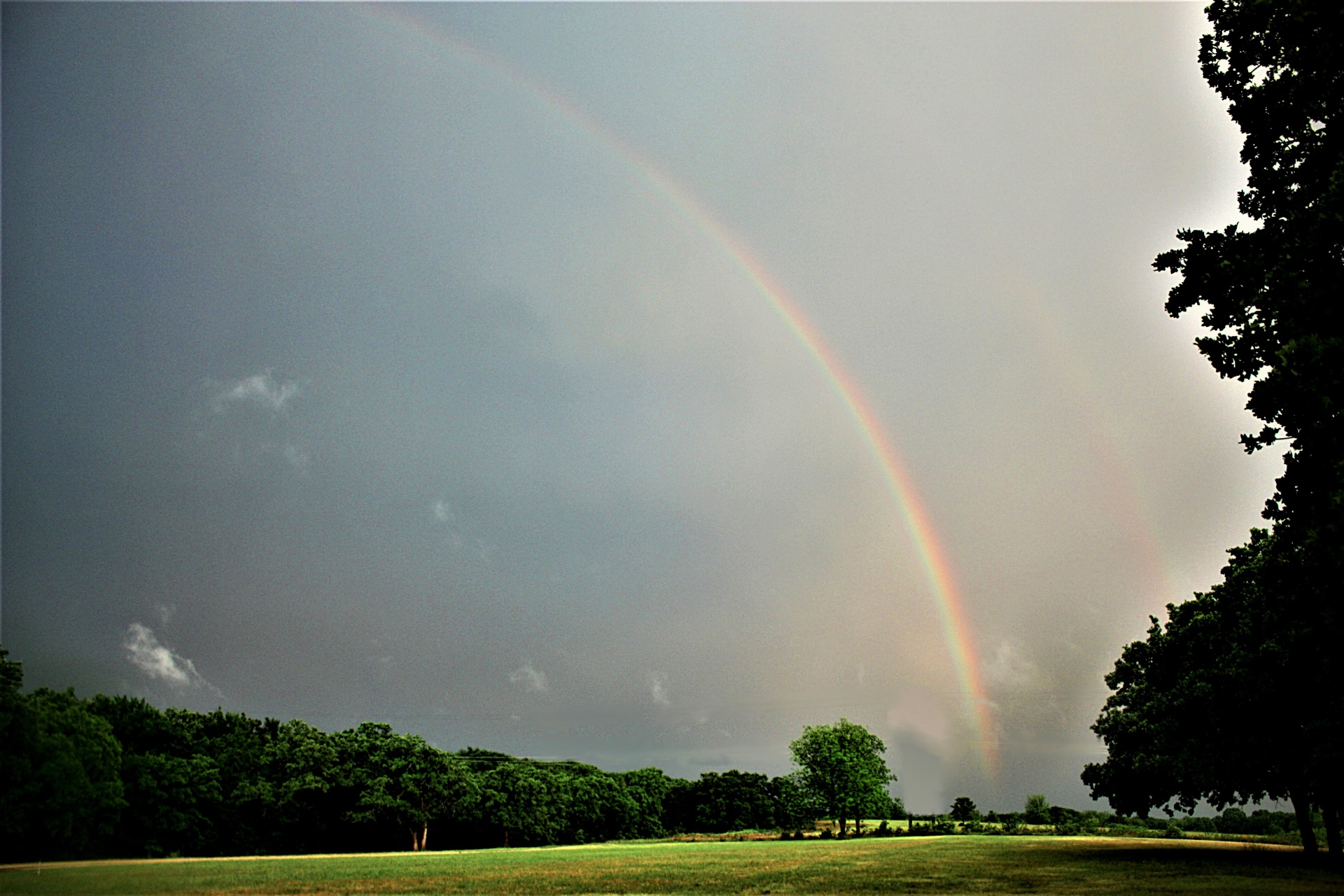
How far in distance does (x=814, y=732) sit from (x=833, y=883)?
100 m

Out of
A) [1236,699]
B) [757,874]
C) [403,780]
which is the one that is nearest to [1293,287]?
[1236,699]

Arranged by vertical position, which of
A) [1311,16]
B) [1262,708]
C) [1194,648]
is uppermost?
[1311,16]

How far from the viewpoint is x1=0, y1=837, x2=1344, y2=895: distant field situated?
30.8 meters

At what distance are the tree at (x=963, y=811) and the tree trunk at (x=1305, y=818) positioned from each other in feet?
268

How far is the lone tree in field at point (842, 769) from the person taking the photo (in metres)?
122

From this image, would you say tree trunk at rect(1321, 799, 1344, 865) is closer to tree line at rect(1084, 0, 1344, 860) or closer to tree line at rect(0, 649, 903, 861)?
tree line at rect(1084, 0, 1344, 860)

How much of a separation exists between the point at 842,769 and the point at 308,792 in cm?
7164

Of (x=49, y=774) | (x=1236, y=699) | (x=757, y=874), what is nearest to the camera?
(x=1236, y=699)

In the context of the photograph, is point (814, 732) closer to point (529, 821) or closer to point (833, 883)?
point (529, 821)

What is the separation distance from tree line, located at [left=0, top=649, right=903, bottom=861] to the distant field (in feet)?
15.1

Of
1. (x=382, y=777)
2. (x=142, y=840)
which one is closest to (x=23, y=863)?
(x=142, y=840)

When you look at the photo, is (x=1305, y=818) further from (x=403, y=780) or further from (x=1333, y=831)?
(x=403, y=780)

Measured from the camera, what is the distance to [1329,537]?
15.3 m

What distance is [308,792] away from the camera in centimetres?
9588
